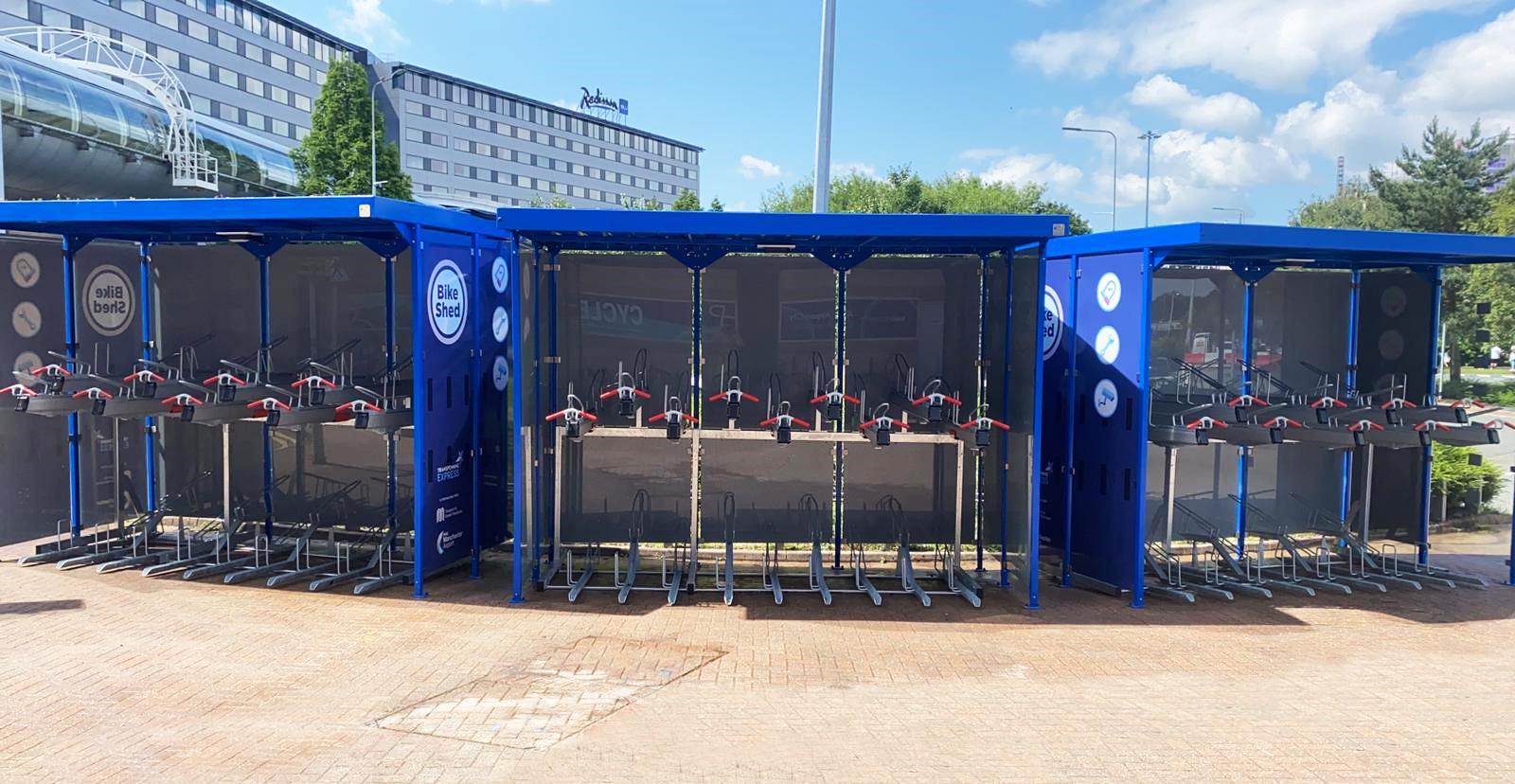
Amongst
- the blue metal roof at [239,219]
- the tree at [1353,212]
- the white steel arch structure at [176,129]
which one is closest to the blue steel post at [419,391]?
the blue metal roof at [239,219]

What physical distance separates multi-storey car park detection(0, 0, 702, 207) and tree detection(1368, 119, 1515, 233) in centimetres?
3149

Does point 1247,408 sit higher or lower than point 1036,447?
higher

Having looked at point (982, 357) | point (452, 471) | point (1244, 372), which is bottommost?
point (452, 471)

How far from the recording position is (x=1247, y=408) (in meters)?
8.72

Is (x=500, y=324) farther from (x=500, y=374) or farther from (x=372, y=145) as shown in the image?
(x=372, y=145)

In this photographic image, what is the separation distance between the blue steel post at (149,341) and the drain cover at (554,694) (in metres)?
5.88

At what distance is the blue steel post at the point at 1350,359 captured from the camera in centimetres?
1011

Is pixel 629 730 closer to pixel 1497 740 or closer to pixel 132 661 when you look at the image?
pixel 132 661

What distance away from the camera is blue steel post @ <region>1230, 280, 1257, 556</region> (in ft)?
32.0

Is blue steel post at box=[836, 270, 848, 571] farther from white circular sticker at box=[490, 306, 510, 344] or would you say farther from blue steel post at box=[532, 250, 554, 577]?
white circular sticker at box=[490, 306, 510, 344]

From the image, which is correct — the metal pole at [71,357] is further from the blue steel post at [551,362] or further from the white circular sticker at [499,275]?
the blue steel post at [551,362]

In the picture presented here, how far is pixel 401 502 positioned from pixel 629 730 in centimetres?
520

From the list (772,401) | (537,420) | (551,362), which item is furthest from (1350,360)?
(537,420)

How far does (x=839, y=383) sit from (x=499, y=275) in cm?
362
